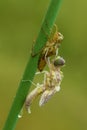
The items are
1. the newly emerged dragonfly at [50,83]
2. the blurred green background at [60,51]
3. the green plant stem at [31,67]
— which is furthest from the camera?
the blurred green background at [60,51]

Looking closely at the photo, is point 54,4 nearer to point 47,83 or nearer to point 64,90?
point 47,83

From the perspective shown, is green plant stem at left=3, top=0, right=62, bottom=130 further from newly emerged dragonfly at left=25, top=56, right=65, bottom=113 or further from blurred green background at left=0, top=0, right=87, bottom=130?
blurred green background at left=0, top=0, right=87, bottom=130

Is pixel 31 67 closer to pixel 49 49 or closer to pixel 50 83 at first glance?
pixel 49 49

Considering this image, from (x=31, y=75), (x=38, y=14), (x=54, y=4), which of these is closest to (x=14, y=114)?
(x=31, y=75)

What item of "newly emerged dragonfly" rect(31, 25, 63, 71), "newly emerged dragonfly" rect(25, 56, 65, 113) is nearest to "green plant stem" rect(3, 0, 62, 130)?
"newly emerged dragonfly" rect(31, 25, 63, 71)

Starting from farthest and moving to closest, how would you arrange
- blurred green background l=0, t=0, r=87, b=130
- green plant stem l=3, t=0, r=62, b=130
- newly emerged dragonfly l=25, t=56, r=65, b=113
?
blurred green background l=0, t=0, r=87, b=130 → newly emerged dragonfly l=25, t=56, r=65, b=113 → green plant stem l=3, t=0, r=62, b=130

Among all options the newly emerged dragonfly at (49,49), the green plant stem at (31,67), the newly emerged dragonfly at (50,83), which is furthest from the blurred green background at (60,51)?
the green plant stem at (31,67)

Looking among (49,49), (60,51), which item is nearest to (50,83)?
(49,49)

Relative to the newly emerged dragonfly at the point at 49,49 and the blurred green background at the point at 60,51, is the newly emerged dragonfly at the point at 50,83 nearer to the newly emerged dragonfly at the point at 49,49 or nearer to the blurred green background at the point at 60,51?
the newly emerged dragonfly at the point at 49,49
